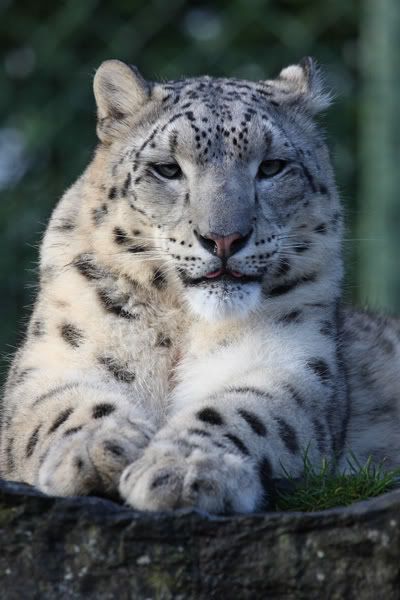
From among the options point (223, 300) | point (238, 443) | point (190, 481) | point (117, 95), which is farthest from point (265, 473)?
point (117, 95)

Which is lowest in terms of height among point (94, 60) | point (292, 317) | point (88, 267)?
point (292, 317)

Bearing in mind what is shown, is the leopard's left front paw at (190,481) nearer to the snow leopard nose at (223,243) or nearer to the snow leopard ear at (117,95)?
the snow leopard nose at (223,243)

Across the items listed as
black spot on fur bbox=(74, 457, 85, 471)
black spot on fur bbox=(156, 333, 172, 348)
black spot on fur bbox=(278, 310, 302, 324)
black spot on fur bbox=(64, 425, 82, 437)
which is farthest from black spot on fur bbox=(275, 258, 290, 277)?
black spot on fur bbox=(74, 457, 85, 471)

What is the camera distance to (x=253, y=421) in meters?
3.15

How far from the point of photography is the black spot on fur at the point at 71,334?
3.57 m

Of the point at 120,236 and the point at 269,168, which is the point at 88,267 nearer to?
the point at 120,236

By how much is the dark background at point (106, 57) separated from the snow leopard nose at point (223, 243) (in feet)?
13.8

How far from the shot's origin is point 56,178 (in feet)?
26.1

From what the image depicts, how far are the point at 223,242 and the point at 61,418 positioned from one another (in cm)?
60

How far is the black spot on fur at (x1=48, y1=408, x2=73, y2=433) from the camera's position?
3246 millimetres

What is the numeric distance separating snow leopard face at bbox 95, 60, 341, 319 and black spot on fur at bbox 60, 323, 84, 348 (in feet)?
0.95

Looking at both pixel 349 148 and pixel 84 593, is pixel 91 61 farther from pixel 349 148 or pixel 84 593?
pixel 84 593

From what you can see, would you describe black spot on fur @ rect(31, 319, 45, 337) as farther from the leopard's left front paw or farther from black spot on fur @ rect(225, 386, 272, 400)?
the leopard's left front paw

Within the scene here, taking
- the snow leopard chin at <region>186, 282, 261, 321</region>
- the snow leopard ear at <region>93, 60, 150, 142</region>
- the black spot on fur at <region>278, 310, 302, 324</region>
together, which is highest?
the snow leopard ear at <region>93, 60, 150, 142</region>
